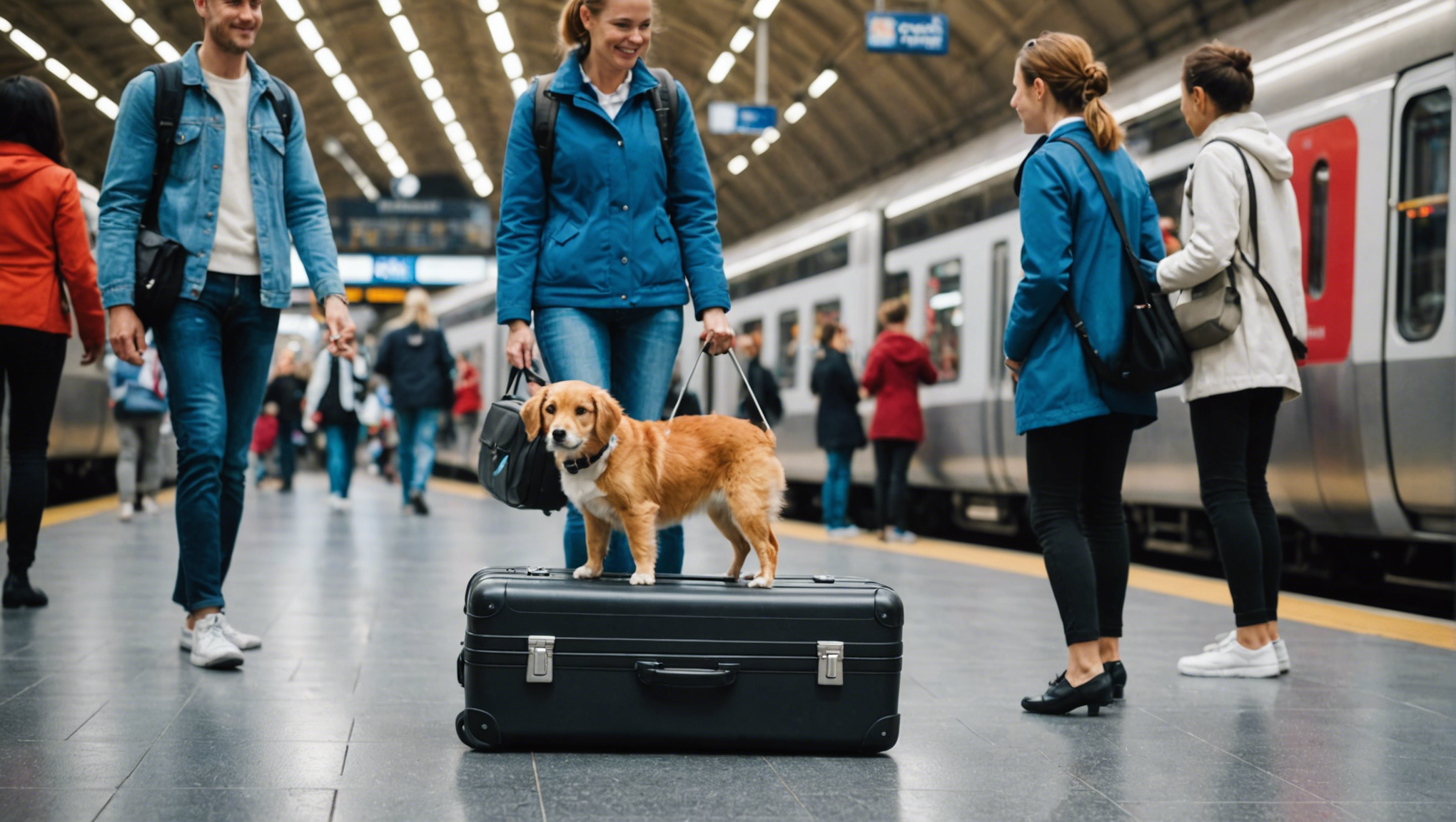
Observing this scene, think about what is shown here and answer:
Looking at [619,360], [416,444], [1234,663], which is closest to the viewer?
[619,360]

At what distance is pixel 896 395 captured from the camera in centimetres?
1152

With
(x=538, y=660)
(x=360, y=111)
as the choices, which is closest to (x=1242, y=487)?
(x=538, y=660)

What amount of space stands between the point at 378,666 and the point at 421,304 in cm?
976

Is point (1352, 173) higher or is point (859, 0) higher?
point (859, 0)

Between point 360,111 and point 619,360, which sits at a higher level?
point 360,111

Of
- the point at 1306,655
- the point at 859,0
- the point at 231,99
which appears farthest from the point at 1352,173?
the point at 859,0

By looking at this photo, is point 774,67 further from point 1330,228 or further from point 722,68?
point 1330,228

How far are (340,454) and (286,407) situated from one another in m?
3.55

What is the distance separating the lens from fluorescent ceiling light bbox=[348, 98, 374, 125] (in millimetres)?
28547

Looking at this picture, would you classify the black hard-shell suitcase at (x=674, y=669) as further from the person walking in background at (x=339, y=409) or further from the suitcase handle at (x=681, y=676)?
the person walking in background at (x=339, y=409)

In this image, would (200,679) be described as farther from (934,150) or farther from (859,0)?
(934,150)

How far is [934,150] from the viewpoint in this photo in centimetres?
2256

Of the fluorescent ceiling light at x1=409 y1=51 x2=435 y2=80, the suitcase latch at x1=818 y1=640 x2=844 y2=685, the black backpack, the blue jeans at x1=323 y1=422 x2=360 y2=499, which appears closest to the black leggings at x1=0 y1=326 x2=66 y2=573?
the black backpack

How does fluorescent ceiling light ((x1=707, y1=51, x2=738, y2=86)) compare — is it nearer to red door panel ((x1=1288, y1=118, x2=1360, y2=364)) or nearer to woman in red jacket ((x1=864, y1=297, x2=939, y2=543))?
woman in red jacket ((x1=864, y1=297, x2=939, y2=543))
